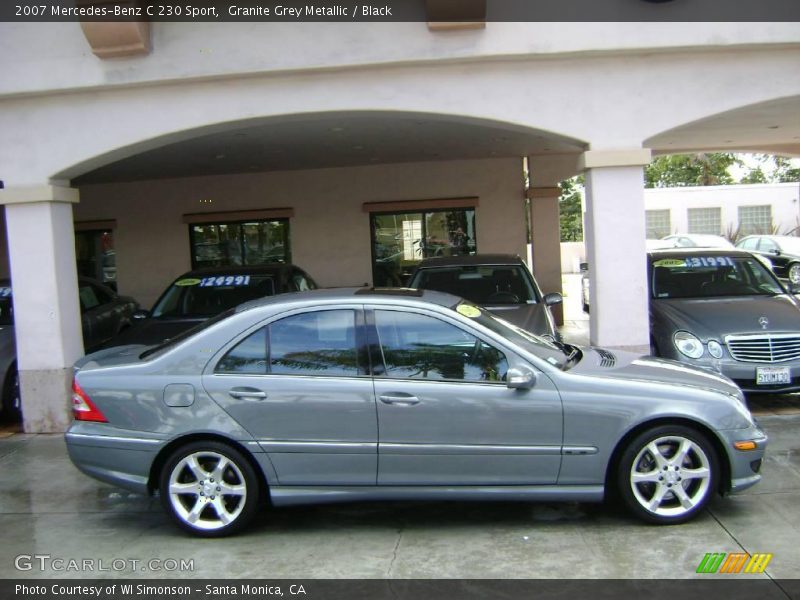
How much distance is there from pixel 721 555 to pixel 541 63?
15.7 feet

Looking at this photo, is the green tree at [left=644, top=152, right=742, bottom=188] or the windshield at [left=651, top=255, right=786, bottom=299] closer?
the windshield at [left=651, top=255, right=786, bottom=299]

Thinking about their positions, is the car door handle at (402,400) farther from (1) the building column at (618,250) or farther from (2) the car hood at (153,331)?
(2) the car hood at (153,331)

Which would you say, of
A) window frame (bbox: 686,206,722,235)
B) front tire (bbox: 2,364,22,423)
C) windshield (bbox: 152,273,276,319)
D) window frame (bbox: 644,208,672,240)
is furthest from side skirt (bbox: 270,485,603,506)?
window frame (bbox: 686,206,722,235)

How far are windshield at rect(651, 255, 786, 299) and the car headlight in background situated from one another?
4.31 ft

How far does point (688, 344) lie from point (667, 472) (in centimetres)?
304

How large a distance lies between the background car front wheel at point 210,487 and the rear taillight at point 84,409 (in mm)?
563

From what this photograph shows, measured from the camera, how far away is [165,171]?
13750 millimetres

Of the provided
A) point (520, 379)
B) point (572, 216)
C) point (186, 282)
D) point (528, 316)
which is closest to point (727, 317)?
point (528, 316)

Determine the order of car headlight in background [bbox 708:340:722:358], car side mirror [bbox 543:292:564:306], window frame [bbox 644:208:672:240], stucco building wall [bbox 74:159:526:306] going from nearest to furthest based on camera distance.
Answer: car headlight in background [bbox 708:340:722:358]
car side mirror [bbox 543:292:564:306]
stucco building wall [bbox 74:159:526:306]
window frame [bbox 644:208:672:240]

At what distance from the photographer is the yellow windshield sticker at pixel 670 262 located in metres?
8.99

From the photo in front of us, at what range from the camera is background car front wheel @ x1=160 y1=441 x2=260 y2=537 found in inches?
189

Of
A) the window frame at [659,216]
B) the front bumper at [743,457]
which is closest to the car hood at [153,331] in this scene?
the front bumper at [743,457]

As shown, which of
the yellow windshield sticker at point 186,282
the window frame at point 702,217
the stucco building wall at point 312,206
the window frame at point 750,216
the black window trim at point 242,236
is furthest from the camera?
the window frame at point 702,217

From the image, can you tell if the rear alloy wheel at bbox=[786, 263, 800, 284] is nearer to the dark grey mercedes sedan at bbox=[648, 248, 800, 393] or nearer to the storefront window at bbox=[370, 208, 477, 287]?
the storefront window at bbox=[370, 208, 477, 287]
